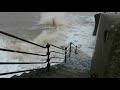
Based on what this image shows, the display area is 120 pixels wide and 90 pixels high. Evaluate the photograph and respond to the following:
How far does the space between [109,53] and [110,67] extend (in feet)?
1.28

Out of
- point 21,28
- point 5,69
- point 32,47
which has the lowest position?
point 5,69

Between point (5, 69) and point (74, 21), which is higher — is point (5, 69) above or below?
below

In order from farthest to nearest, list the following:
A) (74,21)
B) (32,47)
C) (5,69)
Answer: (74,21) < (32,47) < (5,69)

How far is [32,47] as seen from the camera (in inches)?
1158

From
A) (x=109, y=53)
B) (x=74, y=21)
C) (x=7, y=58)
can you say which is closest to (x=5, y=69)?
(x=7, y=58)
